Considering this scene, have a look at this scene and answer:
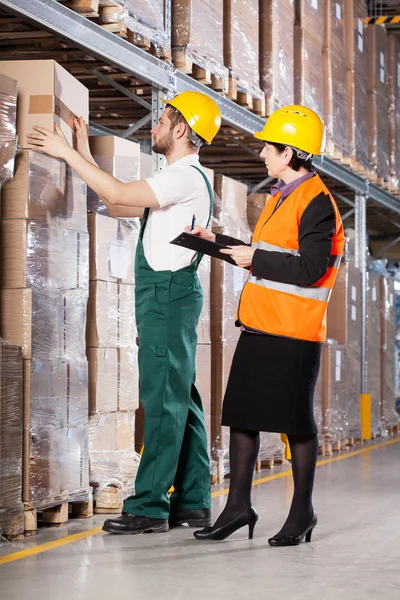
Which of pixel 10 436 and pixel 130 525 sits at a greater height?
pixel 10 436

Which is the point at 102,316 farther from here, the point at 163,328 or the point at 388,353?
the point at 388,353

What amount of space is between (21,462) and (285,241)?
5.22 ft

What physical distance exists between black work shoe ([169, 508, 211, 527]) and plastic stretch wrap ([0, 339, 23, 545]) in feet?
2.49

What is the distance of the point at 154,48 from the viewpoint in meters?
6.10

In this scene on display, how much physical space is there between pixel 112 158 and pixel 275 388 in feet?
6.44

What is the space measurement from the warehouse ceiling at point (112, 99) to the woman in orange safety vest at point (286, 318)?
6.31 ft

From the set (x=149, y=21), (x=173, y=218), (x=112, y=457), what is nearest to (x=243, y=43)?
(x=149, y=21)

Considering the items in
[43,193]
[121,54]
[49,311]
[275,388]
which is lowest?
[275,388]

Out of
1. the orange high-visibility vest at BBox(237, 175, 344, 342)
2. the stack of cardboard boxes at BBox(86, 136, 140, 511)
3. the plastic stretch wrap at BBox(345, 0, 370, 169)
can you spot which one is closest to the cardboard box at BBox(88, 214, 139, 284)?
the stack of cardboard boxes at BBox(86, 136, 140, 511)

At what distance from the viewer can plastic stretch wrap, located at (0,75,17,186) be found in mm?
4570

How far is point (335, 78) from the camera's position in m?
9.51

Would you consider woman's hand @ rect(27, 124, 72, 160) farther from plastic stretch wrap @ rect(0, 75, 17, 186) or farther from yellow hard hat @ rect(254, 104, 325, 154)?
yellow hard hat @ rect(254, 104, 325, 154)

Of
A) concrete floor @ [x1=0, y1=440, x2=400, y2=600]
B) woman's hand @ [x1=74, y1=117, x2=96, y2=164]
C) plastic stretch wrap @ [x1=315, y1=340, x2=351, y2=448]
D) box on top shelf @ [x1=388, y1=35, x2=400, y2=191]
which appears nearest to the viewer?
concrete floor @ [x1=0, y1=440, x2=400, y2=600]

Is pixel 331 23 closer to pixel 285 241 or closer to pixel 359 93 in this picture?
pixel 359 93
